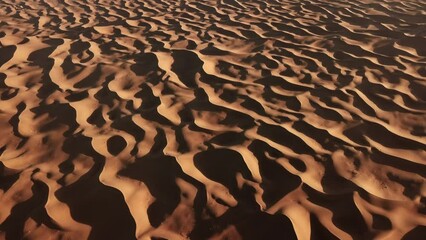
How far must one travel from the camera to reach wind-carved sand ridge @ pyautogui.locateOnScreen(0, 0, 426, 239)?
223 cm

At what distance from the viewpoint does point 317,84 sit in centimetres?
364

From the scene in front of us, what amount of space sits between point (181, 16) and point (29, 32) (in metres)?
2.15

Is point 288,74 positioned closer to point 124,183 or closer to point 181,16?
point 124,183

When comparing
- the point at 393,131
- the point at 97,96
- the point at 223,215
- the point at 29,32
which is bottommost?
the point at 29,32

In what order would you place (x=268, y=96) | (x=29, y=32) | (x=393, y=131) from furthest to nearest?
(x=29, y=32) → (x=268, y=96) → (x=393, y=131)

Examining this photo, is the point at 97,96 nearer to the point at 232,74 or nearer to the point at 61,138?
the point at 61,138

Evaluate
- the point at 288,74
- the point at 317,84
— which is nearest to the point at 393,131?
the point at 317,84

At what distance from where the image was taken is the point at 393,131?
2906 millimetres

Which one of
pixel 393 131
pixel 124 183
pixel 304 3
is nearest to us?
pixel 124 183

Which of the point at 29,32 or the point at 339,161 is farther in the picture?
the point at 29,32

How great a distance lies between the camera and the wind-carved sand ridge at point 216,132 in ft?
7.31

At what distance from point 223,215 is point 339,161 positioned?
3.01ft

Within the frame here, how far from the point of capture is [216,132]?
2.96 metres

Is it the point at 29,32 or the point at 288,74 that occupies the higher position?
the point at 288,74
